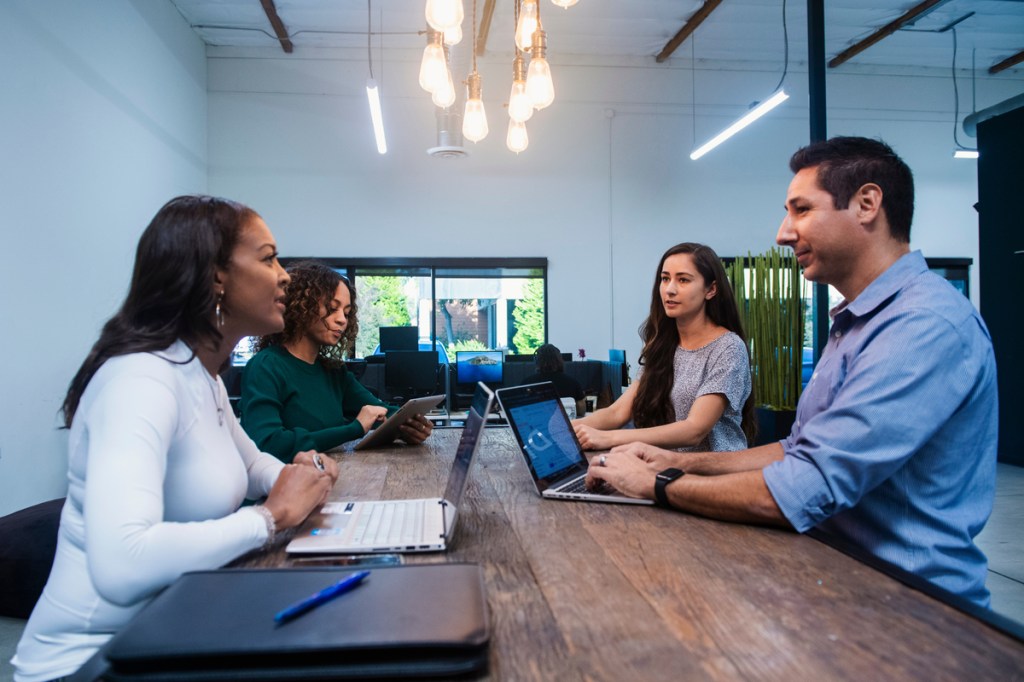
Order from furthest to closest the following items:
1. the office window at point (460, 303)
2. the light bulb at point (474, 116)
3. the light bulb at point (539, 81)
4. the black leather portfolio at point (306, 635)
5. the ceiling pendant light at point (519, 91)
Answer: the office window at point (460, 303) < the light bulb at point (474, 116) < the ceiling pendant light at point (519, 91) < the light bulb at point (539, 81) < the black leather portfolio at point (306, 635)

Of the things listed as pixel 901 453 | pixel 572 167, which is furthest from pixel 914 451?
pixel 572 167

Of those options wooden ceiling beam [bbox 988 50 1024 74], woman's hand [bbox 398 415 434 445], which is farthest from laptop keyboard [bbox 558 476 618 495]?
wooden ceiling beam [bbox 988 50 1024 74]

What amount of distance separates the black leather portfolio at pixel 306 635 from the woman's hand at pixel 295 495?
12.4 inches

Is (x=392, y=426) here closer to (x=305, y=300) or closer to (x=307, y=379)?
(x=307, y=379)

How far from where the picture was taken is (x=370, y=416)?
2430 millimetres

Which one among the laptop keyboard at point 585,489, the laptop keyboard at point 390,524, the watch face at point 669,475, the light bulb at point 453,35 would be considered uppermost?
the light bulb at point 453,35

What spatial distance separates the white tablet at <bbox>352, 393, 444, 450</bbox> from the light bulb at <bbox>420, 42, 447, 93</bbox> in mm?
1682

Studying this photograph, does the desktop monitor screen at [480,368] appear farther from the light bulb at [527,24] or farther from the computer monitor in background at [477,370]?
the light bulb at [527,24]

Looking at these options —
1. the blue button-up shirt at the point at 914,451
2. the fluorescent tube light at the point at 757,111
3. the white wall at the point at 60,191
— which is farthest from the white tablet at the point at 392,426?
the fluorescent tube light at the point at 757,111

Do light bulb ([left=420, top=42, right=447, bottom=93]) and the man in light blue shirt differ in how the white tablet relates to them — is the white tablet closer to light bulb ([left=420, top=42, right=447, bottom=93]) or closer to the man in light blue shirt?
→ the man in light blue shirt

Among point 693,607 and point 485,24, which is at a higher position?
point 485,24

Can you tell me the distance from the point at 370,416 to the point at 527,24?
194 cm

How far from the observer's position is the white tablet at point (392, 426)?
218cm

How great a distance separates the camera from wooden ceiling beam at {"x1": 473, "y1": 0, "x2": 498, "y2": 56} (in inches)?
255
